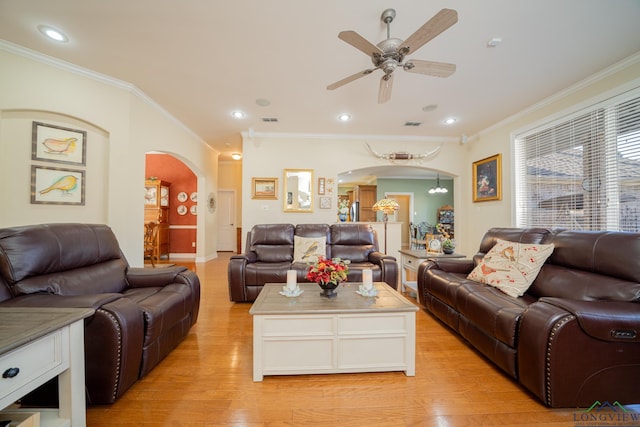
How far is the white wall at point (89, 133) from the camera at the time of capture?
2.43 m

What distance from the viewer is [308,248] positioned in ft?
11.5

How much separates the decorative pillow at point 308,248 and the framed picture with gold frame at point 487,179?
325cm

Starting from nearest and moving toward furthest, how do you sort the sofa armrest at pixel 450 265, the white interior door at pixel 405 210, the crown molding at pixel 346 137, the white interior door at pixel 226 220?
the sofa armrest at pixel 450 265, the crown molding at pixel 346 137, the white interior door at pixel 226 220, the white interior door at pixel 405 210

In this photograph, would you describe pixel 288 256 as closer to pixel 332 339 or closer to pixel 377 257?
pixel 377 257

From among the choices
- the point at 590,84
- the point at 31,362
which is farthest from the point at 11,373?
the point at 590,84

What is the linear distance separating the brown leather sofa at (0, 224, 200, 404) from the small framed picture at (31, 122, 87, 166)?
1.28 m

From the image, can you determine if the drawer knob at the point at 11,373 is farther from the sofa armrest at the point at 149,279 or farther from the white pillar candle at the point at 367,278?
the white pillar candle at the point at 367,278

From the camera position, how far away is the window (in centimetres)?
257

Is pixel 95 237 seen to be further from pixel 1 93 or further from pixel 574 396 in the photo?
pixel 574 396

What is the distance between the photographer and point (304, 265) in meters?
3.14

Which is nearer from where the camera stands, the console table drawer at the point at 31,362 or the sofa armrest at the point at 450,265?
the console table drawer at the point at 31,362

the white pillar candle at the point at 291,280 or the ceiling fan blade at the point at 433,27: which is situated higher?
the ceiling fan blade at the point at 433,27

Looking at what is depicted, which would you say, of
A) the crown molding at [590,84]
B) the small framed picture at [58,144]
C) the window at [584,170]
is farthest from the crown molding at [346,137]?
the small framed picture at [58,144]

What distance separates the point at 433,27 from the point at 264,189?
3794 mm
